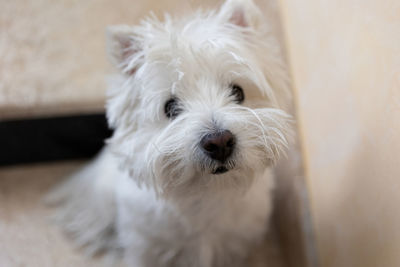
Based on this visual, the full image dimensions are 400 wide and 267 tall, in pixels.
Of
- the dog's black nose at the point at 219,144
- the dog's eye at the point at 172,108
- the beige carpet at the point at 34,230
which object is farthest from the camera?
the beige carpet at the point at 34,230

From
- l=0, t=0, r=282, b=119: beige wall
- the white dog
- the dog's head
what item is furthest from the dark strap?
the dog's head

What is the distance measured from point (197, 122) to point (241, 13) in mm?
313

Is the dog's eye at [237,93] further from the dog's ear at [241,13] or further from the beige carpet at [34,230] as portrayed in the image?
the beige carpet at [34,230]

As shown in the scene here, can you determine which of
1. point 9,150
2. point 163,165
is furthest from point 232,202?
point 9,150

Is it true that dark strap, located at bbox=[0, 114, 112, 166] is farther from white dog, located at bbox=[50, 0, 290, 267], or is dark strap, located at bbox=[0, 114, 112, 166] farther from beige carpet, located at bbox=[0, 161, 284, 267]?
white dog, located at bbox=[50, 0, 290, 267]

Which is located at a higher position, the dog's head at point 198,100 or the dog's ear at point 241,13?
the dog's ear at point 241,13

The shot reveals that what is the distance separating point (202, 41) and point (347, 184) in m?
0.54

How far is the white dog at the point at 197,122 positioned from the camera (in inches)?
32.9

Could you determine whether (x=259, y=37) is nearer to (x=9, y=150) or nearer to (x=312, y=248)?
(x=312, y=248)

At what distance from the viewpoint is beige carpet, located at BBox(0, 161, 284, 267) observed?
4.61 ft

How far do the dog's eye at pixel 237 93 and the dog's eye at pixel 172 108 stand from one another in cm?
13

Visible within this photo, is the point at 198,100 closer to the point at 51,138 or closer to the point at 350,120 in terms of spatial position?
the point at 350,120

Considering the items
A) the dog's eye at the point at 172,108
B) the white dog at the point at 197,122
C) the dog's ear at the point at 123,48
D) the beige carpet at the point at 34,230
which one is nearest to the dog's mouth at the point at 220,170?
the white dog at the point at 197,122

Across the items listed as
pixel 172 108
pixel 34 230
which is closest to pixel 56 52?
pixel 34 230
